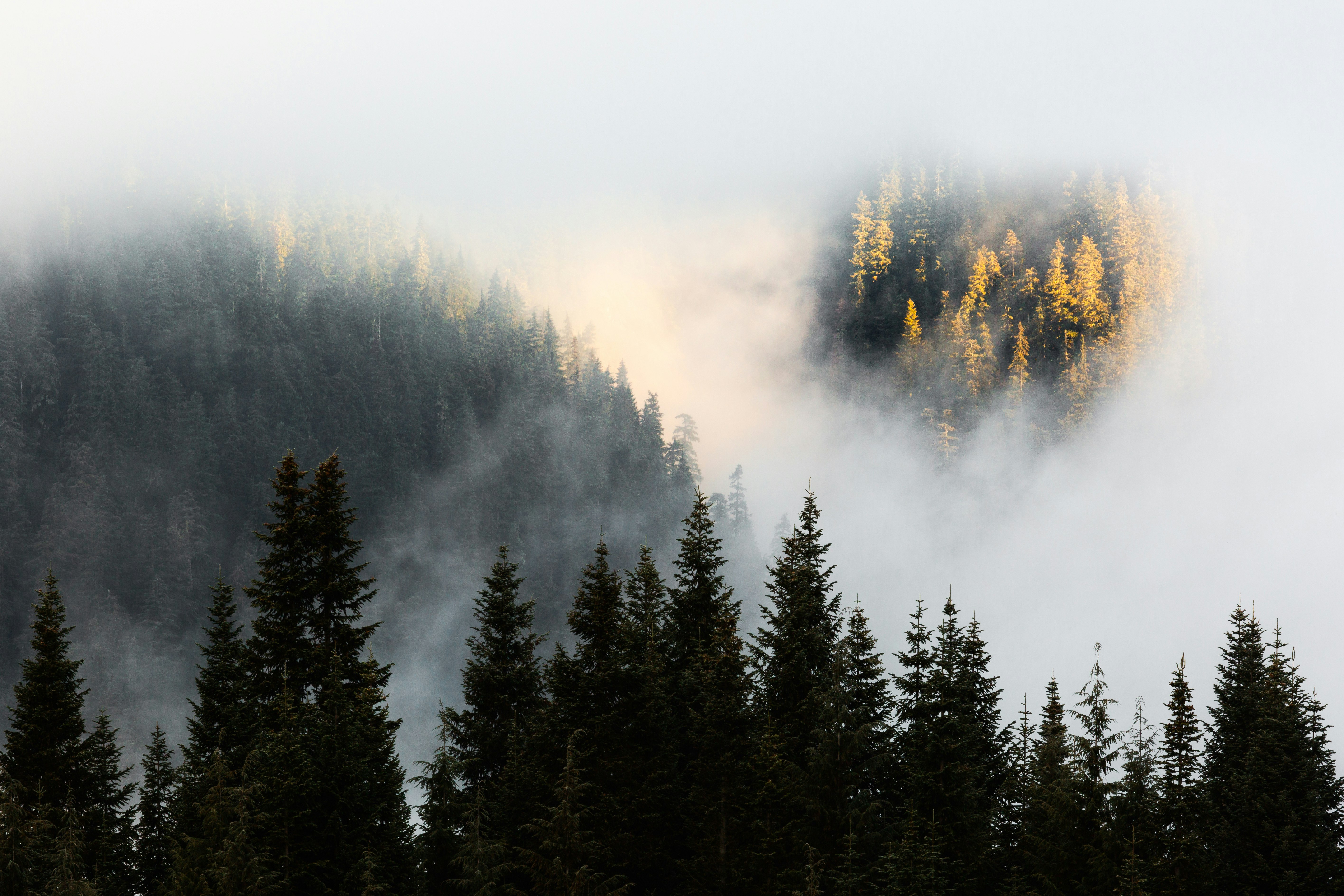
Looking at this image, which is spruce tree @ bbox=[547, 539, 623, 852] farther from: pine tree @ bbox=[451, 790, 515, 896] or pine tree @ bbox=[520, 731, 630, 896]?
pine tree @ bbox=[451, 790, 515, 896]

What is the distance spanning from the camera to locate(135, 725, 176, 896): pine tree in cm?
3888

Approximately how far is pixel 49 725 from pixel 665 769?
24301 mm

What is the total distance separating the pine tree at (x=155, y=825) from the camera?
128 ft

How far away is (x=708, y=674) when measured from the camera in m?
33.2

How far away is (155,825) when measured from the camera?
4244 cm

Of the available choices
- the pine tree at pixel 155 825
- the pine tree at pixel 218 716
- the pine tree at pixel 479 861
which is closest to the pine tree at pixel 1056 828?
the pine tree at pixel 479 861

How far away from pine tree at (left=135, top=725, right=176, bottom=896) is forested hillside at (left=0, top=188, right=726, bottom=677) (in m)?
90.2

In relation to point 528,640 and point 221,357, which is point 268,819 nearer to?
point 528,640

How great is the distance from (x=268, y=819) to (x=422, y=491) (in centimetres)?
13207

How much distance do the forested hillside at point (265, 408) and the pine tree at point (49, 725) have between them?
94.0 metres

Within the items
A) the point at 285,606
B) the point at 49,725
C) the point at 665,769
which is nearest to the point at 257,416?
the point at 49,725

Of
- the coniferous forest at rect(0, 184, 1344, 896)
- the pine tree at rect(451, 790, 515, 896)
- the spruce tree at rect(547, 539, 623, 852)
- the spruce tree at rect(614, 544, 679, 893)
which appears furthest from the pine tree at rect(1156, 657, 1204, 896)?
the pine tree at rect(451, 790, 515, 896)

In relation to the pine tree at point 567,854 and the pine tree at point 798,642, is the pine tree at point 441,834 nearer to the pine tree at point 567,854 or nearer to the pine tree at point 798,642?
the pine tree at point 567,854

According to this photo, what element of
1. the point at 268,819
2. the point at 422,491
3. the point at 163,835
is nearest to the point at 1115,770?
the point at 268,819
